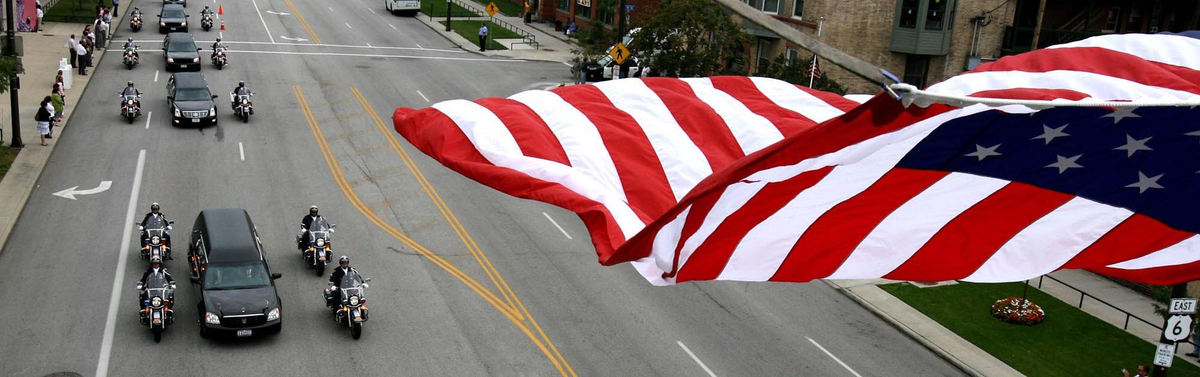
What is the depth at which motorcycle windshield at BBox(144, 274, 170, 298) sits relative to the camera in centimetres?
2188

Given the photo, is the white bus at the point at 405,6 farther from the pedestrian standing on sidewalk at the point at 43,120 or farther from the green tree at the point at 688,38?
the green tree at the point at 688,38

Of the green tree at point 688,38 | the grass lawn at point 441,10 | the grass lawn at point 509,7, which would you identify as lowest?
the grass lawn at point 441,10

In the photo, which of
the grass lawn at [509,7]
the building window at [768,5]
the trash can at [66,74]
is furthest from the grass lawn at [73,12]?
the building window at [768,5]

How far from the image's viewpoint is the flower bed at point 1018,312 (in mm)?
26391

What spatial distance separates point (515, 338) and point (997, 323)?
12.1 metres

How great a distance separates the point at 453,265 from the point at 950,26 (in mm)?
22772

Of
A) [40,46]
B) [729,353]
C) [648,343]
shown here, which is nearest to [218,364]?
[648,343]

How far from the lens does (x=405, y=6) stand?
7575cm

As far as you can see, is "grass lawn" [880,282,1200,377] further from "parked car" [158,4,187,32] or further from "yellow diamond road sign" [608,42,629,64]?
"parked car" [158,4,187,32]

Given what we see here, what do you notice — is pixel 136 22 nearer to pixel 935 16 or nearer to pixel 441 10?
pixel 441 10

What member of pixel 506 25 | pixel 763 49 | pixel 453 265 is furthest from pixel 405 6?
pixel 453 265

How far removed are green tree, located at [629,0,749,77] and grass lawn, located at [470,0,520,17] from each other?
48.5 metres

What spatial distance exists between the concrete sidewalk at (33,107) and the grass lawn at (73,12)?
3.59ft

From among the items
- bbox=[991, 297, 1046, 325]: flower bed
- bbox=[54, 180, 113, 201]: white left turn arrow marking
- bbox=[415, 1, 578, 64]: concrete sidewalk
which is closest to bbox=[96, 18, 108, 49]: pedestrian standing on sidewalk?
bbox=[415, 1, 578, 64]: concrete sidewalk
